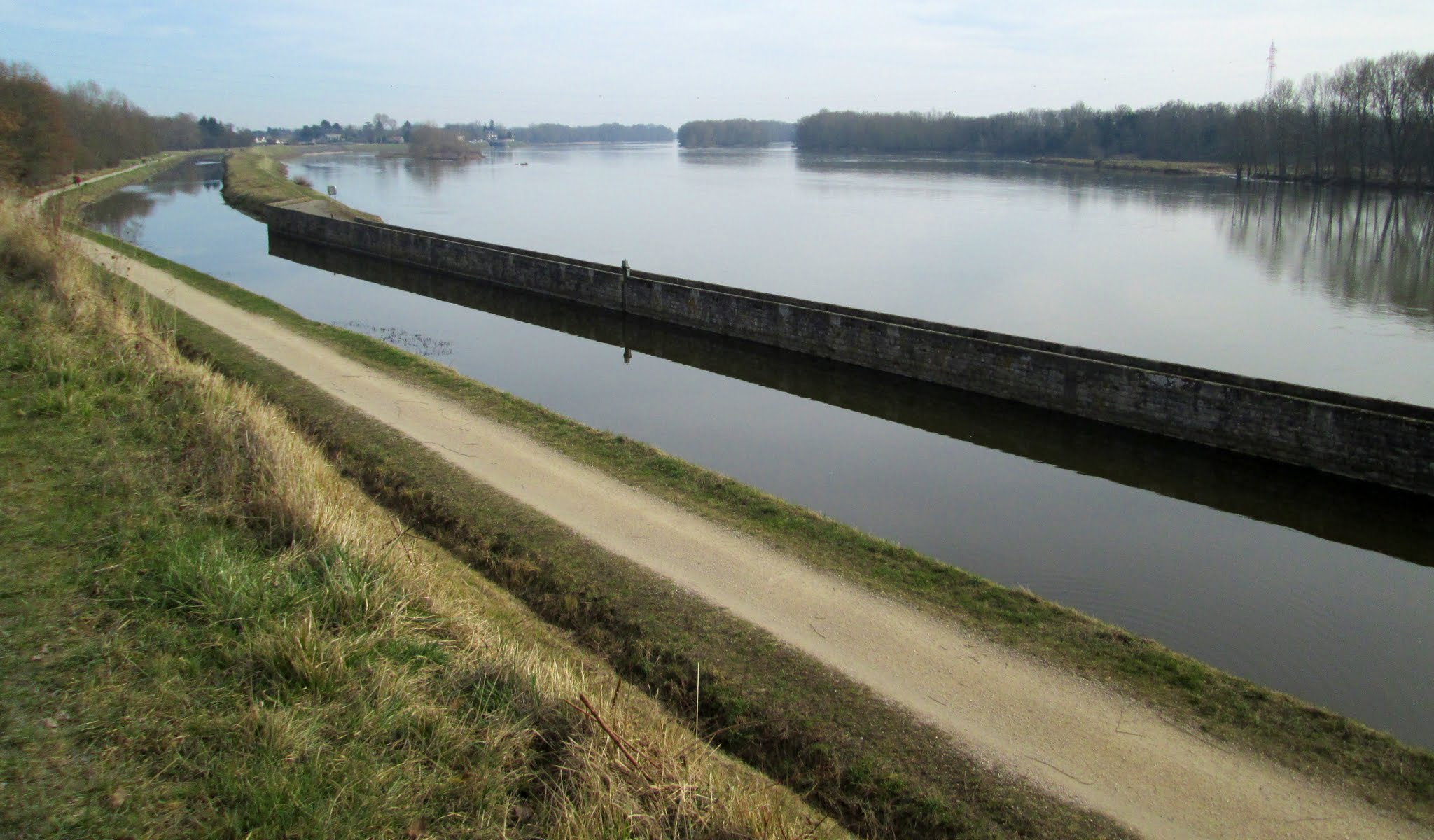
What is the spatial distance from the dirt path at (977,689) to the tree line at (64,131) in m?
30.2

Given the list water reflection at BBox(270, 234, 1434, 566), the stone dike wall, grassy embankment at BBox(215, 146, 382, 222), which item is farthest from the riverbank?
water reflection at BBox(270, 234, 1434, 566)

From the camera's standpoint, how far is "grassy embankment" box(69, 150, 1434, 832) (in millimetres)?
5605

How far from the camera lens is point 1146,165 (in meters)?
83.5

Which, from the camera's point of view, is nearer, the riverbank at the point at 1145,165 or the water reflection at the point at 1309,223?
the water reflection at the point at 1309,223

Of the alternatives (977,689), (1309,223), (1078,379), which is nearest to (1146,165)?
(1309,223)

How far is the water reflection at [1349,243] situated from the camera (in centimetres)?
2589

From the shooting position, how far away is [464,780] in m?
4.71

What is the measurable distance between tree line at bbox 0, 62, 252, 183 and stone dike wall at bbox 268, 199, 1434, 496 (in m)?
23.5

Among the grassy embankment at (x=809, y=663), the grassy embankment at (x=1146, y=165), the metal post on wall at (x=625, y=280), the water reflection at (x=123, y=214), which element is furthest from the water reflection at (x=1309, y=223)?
the water reflection at (x=123, y=214)

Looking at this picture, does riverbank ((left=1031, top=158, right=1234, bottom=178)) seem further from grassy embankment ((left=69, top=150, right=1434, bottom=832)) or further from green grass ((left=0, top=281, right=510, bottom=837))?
green grass ((left=0, top=281, right=510, bottom=837))

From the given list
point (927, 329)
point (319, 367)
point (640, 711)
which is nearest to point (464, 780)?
point (640, 711)

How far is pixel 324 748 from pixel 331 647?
957 millimetres

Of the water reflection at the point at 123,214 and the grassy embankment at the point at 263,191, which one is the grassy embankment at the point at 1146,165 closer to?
the grassy embankment at the point at 263,191

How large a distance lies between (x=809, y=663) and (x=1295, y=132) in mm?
75077
